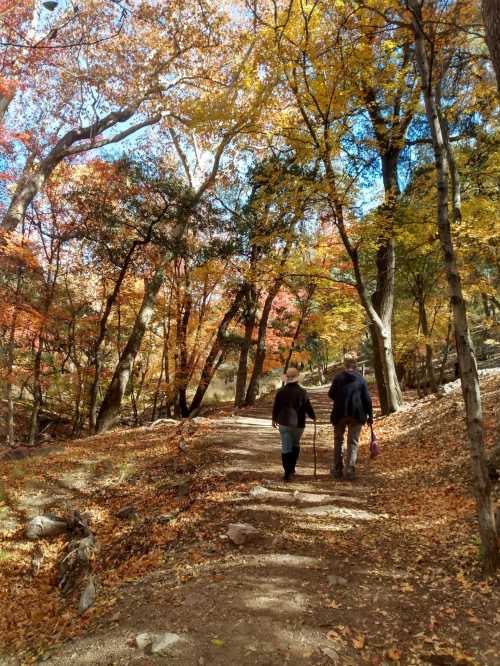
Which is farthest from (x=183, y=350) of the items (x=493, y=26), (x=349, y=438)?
(x=493, y=26)

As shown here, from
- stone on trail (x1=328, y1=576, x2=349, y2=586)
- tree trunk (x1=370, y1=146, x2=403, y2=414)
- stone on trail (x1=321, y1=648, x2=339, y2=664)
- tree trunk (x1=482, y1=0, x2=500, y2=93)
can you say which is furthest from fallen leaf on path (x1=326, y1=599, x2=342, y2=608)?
tree trunk (x1=370, y1=146, x2=403, y2=414)

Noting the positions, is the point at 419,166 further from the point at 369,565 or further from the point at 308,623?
the point at 308,623

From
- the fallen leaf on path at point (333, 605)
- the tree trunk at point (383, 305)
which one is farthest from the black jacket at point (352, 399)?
the tree trunk at point (383, 305)

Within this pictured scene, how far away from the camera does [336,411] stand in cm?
706

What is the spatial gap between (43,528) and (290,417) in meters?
4.21

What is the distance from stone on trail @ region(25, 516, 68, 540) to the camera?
6359mm

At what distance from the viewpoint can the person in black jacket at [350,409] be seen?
692 cm

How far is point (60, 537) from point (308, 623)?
4577 millimetres

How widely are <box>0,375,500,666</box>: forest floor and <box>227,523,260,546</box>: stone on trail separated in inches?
2.6

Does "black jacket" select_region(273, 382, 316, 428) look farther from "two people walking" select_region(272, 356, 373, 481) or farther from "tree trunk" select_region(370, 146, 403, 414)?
"tree trunk" select_region(370, 146, 403, 414)

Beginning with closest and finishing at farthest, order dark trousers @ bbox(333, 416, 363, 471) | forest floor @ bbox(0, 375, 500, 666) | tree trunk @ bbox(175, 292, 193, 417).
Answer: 1. forest floor @ bbox(0, 375, 500, 666)
2. dark trousers @ bbox(333, 416, 363, 471)
3. tree trunk @ bbox(175, 292, 193, 417)

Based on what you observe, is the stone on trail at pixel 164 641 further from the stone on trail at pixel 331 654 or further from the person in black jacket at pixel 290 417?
the person in black jacket at pixel 290 417

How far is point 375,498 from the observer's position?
246 inches

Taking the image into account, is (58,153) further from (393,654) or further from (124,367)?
(393,654)
